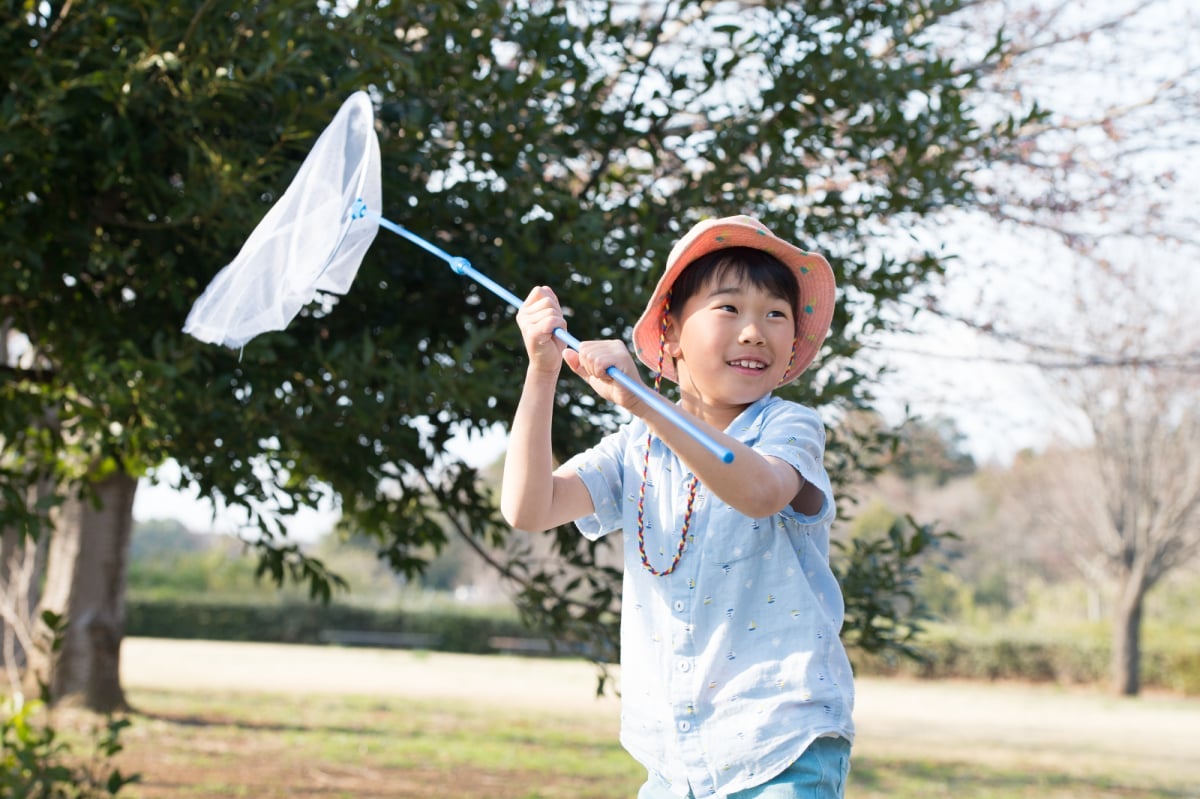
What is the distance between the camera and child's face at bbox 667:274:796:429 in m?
2.03

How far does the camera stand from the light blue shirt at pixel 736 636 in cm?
187

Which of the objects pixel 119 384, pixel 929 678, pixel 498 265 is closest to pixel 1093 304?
pixel 929 678

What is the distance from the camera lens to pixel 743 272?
2.08 m

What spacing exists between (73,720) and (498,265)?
22.8 ft

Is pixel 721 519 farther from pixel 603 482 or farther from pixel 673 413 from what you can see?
pixel 673 413

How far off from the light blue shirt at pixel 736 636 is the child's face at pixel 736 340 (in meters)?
0.06

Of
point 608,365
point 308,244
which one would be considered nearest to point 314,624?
point 308,244

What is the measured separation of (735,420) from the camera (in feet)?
6.85

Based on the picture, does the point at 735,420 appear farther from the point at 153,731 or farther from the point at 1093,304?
the point at 1093,304

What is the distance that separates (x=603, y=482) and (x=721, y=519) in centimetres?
28

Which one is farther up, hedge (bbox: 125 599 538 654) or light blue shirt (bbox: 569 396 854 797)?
light blue shirt (bbox: 569 396 854 797)

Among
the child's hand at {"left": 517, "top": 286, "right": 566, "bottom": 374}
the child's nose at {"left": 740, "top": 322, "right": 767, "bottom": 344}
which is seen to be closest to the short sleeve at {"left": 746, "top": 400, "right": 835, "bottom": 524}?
the child's nose at {"left": 740, "top": 322, "right": 767, "bottom": 344}

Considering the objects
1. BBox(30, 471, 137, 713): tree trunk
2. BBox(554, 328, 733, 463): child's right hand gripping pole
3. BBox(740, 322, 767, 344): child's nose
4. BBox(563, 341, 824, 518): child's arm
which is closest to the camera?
BBox(554, 328, 733, 463): child's right hand gripping pole

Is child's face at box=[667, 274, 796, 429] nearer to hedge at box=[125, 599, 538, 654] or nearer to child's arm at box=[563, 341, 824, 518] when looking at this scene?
child's arm at box=[563, 341, 824, 518]
